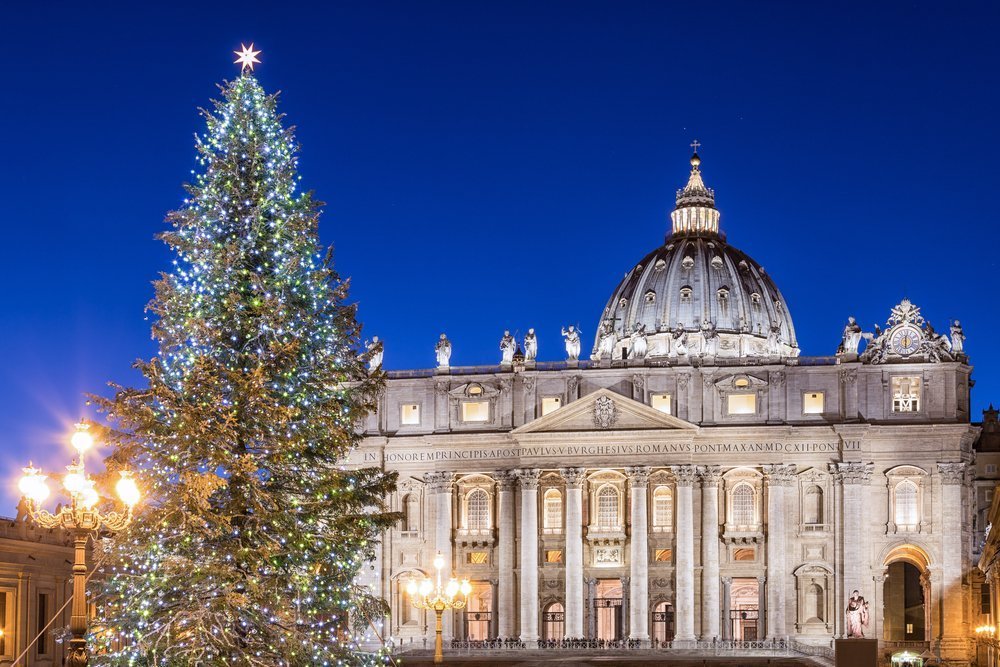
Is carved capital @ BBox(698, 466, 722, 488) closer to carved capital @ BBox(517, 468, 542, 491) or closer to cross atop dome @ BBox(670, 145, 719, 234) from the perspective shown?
carved capital @ BBox(517, 468, 542, 491)

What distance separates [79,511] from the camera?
27906mm

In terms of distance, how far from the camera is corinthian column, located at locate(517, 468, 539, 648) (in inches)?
3612

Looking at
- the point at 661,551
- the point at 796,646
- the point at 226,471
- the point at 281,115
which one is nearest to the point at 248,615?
the point at 226,471

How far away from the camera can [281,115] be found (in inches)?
1323

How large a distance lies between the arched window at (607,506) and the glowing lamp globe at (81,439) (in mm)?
65677

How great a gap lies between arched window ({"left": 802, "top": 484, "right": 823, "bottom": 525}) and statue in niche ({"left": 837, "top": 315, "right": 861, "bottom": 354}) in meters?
8.13

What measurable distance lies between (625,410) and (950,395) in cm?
1871

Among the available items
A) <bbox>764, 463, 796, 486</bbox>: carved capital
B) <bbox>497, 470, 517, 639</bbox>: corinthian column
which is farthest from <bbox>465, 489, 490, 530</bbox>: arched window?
<bbox>764, 463, 796, 486</bbox>: carved capital

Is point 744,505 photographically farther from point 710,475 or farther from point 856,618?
point 856,618

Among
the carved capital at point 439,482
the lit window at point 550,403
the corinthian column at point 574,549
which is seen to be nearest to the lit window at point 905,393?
the corinthian column at point 574,549

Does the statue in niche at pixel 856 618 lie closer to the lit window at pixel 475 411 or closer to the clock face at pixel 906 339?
the clock face at pixel 906 339

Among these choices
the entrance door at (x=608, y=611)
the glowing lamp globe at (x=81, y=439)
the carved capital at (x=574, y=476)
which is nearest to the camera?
the glowing lamp globe at (x=81, y=439)

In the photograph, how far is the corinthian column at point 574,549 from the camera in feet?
299

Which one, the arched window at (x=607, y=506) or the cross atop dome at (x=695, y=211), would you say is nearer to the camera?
the arched window at (x=607, y=506)
